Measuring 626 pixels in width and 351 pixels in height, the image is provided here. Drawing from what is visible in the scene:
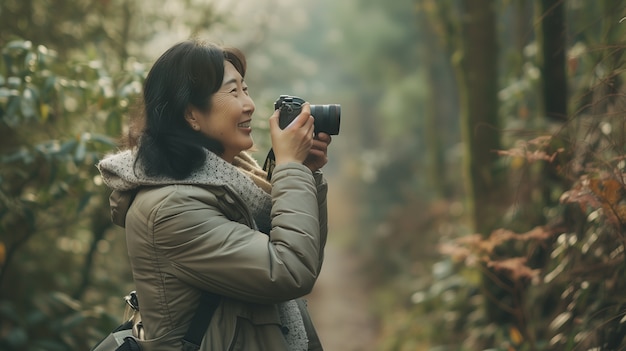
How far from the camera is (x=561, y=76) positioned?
3.92 m

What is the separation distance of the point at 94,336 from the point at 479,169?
2.99m

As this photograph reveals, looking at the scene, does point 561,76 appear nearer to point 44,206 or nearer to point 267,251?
point 267,251

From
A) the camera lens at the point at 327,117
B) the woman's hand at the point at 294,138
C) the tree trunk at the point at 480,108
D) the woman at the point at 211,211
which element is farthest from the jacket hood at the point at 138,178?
the tree trunk at the point at 480,108

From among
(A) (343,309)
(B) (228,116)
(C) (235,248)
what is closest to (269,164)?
(B) (228,116)

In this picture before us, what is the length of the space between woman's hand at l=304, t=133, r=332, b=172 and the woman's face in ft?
0.76

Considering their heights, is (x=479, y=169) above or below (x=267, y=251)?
above

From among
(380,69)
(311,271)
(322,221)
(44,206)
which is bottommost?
(311,271)

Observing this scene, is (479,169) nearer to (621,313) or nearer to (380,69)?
(621,313)

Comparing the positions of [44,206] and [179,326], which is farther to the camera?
[44,206]

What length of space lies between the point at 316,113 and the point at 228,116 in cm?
31

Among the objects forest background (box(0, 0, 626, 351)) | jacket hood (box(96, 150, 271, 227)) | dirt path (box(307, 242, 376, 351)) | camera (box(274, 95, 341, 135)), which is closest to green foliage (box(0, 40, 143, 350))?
forest background (box(0, 0, 626, 351))

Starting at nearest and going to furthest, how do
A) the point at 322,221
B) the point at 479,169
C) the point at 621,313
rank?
1. the point at 322,221
2. the point at 621,313
3. the point at 479,169

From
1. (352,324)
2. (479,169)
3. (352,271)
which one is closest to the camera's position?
(479,169)

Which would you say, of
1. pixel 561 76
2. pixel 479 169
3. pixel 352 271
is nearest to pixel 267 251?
pixel 561 76
